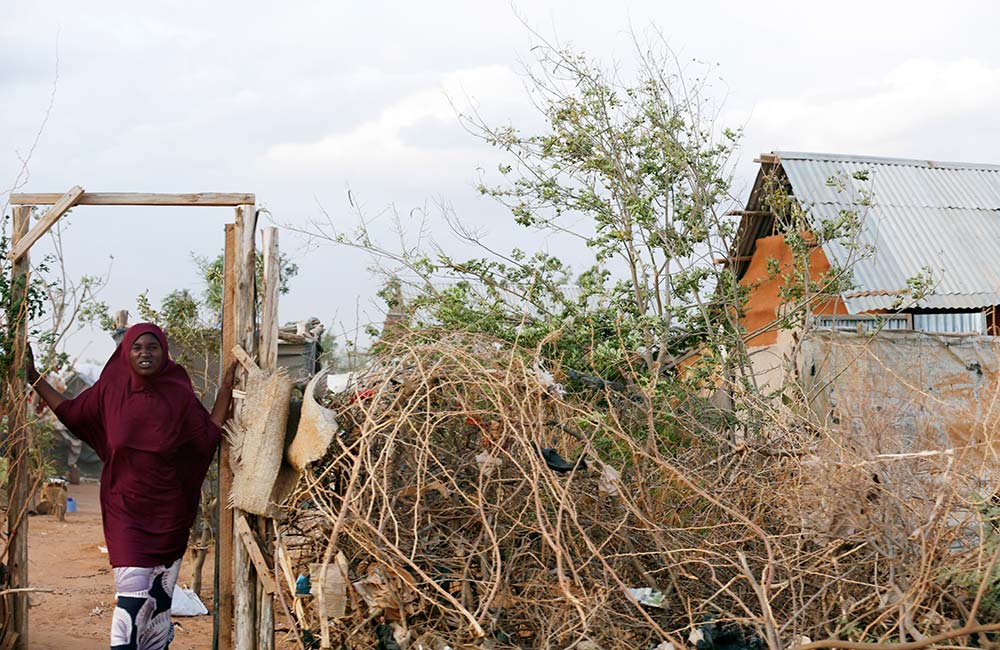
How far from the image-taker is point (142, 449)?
16.0 feet

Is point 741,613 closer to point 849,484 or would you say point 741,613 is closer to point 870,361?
point 849,484

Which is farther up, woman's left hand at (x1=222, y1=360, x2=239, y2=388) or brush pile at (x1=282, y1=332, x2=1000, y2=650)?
woman's left hand at (x1=222, y1=360, x2=239, y2=388)

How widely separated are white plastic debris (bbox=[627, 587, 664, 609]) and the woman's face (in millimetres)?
2579

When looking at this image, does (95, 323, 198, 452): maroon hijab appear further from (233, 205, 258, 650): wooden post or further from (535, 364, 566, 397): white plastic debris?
(535, 364, 566, 397): white plastic debris

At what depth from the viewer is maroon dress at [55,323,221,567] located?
486 centimetres

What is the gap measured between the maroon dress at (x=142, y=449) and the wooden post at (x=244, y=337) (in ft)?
0.95

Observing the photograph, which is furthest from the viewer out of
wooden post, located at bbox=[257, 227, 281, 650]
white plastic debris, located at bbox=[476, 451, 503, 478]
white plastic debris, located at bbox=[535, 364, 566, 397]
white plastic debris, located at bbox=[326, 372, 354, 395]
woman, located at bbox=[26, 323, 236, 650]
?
white plastic debris, located at bbox=[326, 372, 354, 395]

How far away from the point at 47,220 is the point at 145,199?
1.74 feet

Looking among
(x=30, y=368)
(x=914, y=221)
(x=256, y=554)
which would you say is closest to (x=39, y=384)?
(x=30, y=368)

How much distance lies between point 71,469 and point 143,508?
1392 centimetres

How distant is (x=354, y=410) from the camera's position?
4930 millimetres

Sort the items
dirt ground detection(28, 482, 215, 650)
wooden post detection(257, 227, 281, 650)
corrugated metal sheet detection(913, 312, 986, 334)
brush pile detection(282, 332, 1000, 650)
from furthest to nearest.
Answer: corrugated metal sheet detection(913, 312, 986, 334) < dirt ground detection(28, 482, 215, 650) < wooden post detection(257, 227, 281, 650) < brush pile detection(282, 332, 1000, 650)

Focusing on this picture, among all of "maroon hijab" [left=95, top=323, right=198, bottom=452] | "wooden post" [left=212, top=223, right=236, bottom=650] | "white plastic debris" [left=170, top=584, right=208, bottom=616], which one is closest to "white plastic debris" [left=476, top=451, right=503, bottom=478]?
"wooden post" [left=212, top=223, right=236, bottom=650]

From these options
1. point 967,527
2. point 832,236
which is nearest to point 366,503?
point 967,527
